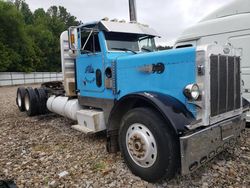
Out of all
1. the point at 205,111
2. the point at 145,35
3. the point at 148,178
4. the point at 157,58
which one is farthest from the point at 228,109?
the point at 145,35

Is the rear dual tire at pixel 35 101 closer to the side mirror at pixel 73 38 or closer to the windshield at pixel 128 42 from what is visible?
the side mirror at pixel 73 38

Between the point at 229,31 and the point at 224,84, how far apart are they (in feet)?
11.3

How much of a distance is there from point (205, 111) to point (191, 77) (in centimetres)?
51

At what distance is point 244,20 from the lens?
6.38 meters

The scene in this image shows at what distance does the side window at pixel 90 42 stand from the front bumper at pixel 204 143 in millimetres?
2752

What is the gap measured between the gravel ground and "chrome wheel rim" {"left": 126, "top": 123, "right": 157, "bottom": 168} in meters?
0.32

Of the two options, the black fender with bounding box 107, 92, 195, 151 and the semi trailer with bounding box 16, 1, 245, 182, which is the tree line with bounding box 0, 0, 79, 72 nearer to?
the semi trailer with bounding box 16, 1, 245, 182

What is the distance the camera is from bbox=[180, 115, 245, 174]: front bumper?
3.22 metres

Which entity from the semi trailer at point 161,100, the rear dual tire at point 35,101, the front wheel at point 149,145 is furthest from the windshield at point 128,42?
the rear dual tire at point 35,101

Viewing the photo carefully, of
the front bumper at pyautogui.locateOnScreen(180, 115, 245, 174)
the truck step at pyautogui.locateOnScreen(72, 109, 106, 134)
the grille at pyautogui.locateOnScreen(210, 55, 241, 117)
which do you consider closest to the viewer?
the front bumper at pyautogui.locateOnScreen(180, 115, 245, 174)

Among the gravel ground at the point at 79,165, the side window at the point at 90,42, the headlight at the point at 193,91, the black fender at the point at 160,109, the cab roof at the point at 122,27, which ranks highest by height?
the cab roof at the point at 122,27

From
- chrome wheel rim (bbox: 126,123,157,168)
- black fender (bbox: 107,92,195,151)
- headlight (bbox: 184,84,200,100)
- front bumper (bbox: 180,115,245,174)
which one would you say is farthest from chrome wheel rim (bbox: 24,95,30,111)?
front bumper (bbox: 180,115,245,174)

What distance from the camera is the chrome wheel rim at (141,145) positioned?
3.62 m

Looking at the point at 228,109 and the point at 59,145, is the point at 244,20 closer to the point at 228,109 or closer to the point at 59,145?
the point at 228,109
